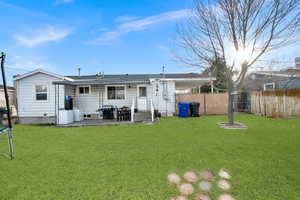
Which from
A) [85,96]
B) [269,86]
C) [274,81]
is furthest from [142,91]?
[269,86]

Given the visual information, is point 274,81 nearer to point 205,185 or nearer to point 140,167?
point 205,185

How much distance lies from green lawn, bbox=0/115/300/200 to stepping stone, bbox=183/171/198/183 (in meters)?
0.18

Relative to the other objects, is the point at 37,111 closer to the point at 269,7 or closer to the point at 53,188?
the point at 53,188

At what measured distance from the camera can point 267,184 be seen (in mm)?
2535

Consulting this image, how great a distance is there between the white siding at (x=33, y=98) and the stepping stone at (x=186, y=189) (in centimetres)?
1113

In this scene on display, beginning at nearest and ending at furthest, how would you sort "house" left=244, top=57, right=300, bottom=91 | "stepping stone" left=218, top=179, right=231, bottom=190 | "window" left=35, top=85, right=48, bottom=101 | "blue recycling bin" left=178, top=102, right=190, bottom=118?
"stepping stone" left=218, top=179, right=231, bottom=190 → "window" left=35, top=85, right=48, bottom=101 → "blue recycling bin" left=178, top=102, right=190, bottom=118 → "house" left=244, top=57, right=300, bottom=91

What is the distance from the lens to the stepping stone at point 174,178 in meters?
2.68

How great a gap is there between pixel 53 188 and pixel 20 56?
59.3 feet

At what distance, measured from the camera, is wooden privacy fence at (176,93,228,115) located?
511 inches

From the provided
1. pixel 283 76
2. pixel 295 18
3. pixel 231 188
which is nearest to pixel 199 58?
pixel 295 18

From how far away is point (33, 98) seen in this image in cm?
1122

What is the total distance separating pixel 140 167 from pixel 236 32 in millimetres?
7838

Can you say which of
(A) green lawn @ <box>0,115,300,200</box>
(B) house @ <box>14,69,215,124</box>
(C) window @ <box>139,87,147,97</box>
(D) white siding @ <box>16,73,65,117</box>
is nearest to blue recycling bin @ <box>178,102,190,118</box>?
(B) house @ <box>14,69,215,124</box>

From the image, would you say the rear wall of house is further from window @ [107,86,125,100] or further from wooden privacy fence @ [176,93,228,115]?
wooden privacy fence @ [176,93,228,115]
